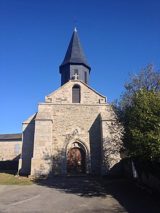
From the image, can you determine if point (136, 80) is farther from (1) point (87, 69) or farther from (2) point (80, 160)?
(1) point (87, 69)

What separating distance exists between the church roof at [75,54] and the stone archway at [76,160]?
30.0 feet

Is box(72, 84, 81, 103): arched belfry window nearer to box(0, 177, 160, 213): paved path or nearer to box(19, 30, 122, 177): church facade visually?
box(19, 30, 122, 177): church facade

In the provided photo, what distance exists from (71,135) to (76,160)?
2.29 metres

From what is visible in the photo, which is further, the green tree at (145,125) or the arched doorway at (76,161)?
the arched doorway at (76,161)

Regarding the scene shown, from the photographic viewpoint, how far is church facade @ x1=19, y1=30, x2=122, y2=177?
22.5m

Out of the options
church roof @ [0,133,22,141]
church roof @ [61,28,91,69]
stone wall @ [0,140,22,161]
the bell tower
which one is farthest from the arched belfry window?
church roof @ [0,133,22,141]

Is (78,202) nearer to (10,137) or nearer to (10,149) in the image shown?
(10,149)

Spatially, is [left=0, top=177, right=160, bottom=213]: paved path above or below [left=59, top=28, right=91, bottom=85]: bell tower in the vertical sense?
below

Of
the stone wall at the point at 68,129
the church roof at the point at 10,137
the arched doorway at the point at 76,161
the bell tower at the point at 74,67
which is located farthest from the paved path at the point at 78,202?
the church roof at the point at 10,137

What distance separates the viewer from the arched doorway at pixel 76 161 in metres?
24.1

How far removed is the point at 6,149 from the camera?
47.7 meters

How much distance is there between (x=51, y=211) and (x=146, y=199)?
446 centimetres

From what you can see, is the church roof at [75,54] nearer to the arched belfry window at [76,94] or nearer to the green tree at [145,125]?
the arched belfry window at [76,94]

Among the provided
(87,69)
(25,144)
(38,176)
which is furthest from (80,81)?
(38,176)
